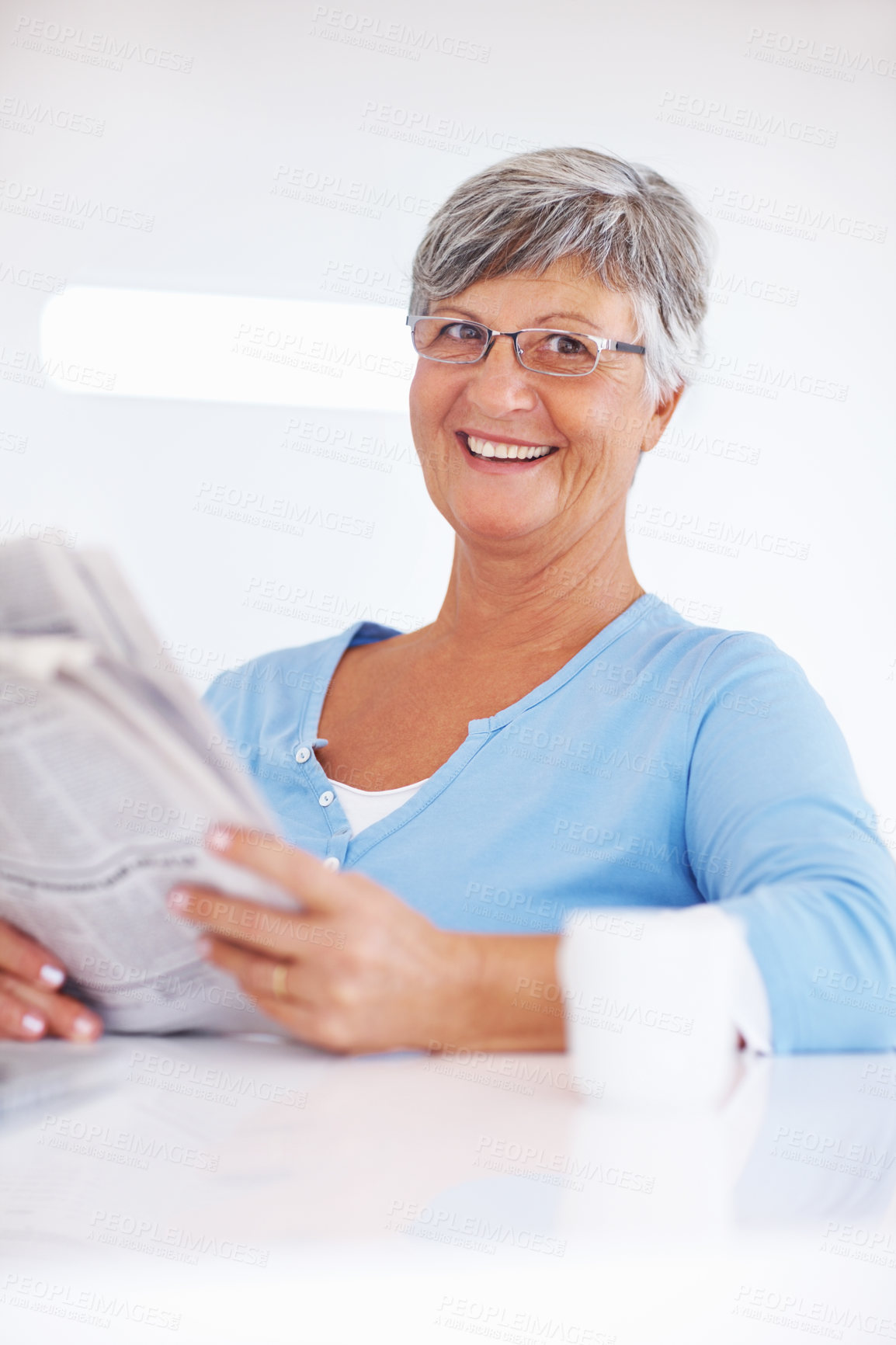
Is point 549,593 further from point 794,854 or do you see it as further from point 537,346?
point 794,854

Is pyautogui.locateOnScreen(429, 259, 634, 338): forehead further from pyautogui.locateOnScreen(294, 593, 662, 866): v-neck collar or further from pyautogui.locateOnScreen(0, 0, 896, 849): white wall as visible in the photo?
pyautogui.locateOnScreen(0, 0, 896, 849): white wall

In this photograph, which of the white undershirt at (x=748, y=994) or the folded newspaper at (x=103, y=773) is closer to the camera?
the folded newspaper at (x=103, y=773)

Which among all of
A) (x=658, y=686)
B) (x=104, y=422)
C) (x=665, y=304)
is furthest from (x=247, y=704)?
(x=104, y=422)

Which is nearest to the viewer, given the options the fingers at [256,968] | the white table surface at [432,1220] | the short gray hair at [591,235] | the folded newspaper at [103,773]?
the white table surface at [432,1220]

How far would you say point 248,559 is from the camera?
346cm

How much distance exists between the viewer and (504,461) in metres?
1.56

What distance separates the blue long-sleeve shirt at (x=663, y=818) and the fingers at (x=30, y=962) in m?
0.44

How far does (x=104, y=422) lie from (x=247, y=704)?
8.50 feet

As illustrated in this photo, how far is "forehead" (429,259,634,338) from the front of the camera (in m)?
1.45

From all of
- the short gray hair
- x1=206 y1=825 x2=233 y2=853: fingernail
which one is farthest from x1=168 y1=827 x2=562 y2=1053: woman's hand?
the short gray hair

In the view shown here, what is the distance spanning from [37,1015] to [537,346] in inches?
39.9

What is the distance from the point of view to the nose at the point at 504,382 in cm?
149

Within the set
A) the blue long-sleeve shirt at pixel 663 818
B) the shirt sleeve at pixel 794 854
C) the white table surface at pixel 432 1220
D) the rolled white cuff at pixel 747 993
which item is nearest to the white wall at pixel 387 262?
the blue long-sleeve shirt at pixel 663 818

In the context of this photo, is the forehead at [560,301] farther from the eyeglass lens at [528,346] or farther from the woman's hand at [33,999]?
the woman's hand at [33,999]
